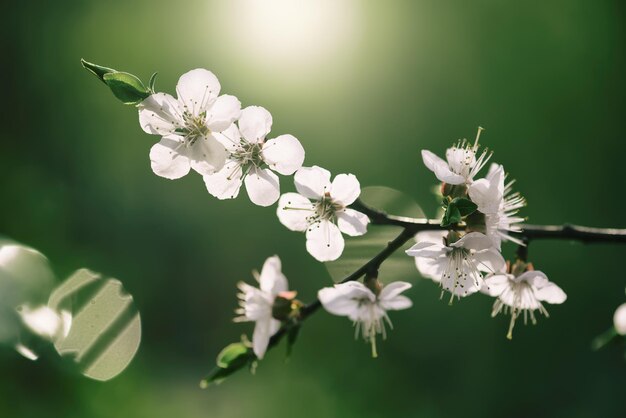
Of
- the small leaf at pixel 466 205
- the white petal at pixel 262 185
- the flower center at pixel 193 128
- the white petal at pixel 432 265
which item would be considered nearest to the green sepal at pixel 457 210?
the small leaf at pixel 466 205

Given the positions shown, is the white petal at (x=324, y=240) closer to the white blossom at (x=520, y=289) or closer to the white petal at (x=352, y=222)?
the white petal at (x=352, y=222)

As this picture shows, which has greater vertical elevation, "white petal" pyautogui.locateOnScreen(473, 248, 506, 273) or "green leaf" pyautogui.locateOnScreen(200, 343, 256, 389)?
"white petal" pyautogui.locateOnScreen(473, 248, 506, 273)

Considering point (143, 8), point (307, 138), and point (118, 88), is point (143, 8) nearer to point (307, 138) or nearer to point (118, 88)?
point (307, 138)

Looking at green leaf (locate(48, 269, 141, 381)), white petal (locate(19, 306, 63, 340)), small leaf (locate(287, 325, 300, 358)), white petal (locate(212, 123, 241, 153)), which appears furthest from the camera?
green leaf (locate(48, 269, 141, 381))

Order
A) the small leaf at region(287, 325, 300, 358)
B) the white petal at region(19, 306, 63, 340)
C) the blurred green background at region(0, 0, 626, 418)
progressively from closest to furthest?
the small leaf at region(287, 325, 300, 358) < the white petal at region(19, 306, 63, 340) < the blurred green background at region(0, 0, 626, 418)

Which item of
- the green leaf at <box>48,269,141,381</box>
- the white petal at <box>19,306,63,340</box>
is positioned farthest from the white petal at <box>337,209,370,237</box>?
the green leaf at <box>48,269,141,381</box>

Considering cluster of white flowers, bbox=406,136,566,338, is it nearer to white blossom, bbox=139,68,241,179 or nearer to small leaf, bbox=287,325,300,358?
small leaf, bbox=287,325,300,358

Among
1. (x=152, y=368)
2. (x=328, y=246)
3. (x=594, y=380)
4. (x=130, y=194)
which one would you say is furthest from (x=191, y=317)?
(x=328, y=246)
